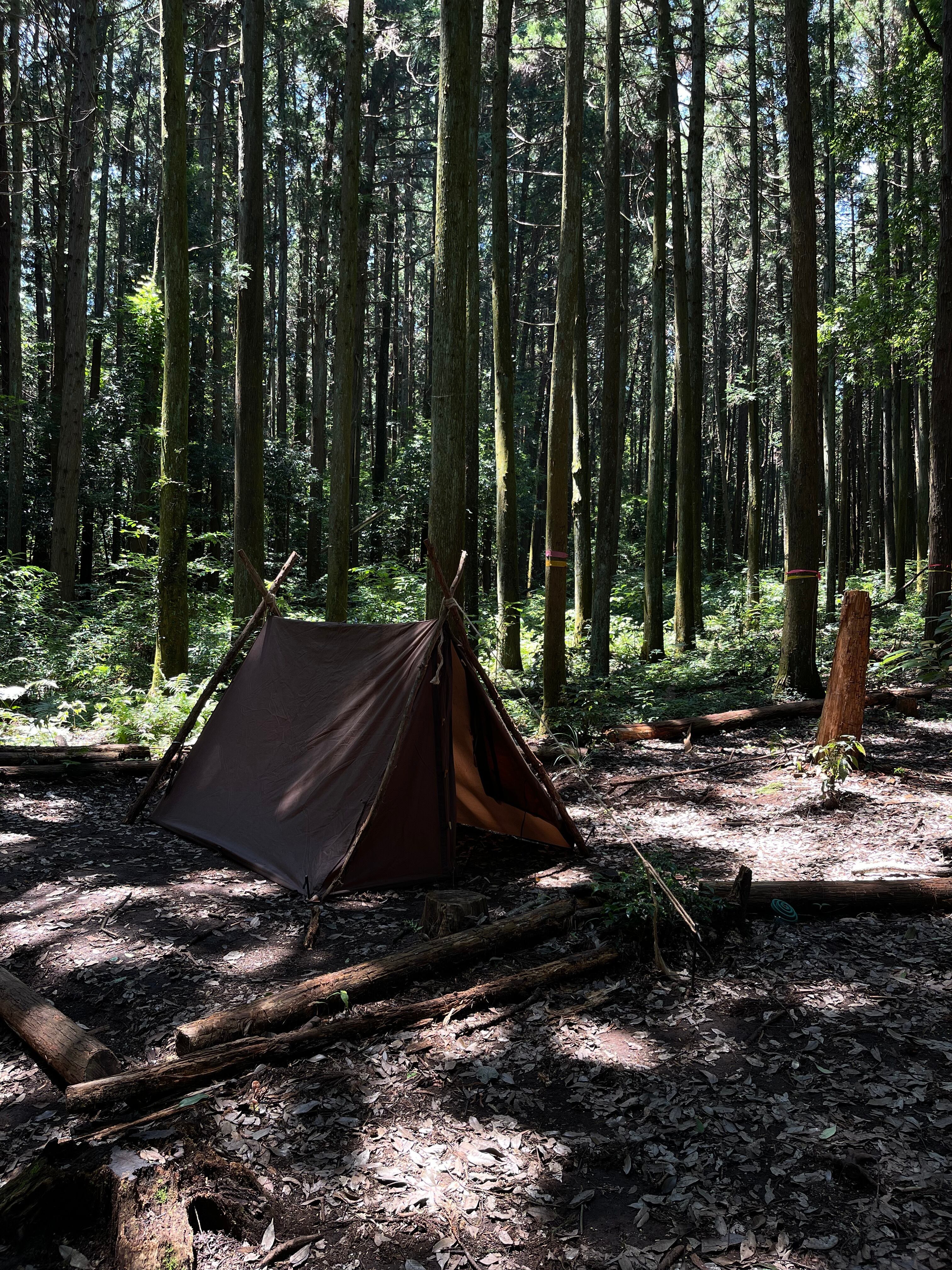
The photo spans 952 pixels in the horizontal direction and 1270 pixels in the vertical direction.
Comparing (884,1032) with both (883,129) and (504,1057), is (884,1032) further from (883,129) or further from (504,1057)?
(883,129)

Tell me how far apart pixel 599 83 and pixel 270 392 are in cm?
2260

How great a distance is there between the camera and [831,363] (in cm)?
1561

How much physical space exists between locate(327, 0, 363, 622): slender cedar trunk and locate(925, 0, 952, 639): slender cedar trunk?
6.42 meters

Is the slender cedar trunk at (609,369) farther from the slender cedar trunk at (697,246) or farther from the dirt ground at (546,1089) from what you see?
the dirt ground at (546,1089)

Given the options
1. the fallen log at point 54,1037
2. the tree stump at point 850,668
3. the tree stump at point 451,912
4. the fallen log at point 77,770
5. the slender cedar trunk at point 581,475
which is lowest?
the fallen log at point 54,1037

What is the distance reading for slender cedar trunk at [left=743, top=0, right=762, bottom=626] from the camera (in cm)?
1552

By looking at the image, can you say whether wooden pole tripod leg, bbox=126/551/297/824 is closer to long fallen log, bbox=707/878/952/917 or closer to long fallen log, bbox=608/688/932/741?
long fallen log, bbox=608/688/932/741

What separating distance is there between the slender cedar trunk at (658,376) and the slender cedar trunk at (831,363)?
142 inches

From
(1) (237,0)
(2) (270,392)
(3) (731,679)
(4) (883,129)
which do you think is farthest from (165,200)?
(2) (270,392)

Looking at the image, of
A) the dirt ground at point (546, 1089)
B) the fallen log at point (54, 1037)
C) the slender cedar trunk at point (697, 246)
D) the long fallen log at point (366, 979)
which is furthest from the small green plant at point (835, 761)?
the slender cedar trunk at point (697, 246)

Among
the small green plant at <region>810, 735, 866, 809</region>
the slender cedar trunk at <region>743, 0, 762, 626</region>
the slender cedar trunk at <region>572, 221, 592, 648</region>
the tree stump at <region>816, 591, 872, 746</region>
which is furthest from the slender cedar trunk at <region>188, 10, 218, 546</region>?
the small green plant at <region>810, 735, 866, 809</region>

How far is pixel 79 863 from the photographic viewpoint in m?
5.75

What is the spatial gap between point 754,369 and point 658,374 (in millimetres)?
3574

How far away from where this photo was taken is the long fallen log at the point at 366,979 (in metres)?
3.32
